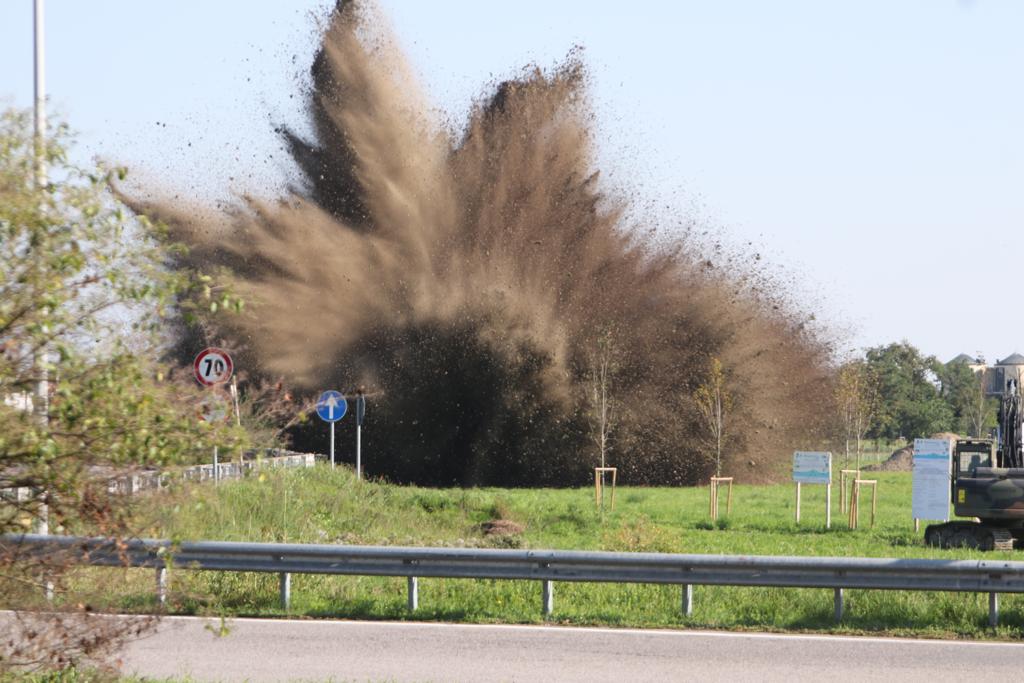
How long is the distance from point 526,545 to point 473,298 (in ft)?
92.8

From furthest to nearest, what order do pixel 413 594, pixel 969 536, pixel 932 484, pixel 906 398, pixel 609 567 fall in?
1. pixel 906 398
2. pixel 932 484
3. pixel 969 536
4. pixel 413 594
5. pixel 609 567

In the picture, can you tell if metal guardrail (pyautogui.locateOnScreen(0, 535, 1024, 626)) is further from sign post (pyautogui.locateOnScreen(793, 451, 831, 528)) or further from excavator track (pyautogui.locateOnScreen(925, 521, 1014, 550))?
sign post (pyautogui.locateOnScreen(793, 451, 831, 528))

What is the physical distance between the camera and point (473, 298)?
156 feet

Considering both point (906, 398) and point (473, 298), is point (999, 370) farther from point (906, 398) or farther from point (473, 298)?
point (906, 398)

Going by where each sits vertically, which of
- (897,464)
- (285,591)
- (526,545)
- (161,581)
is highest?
(161,581)

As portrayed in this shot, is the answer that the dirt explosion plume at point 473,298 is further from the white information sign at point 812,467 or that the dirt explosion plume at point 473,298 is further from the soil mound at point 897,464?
the white information sign at point 812,467

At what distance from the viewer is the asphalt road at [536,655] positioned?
1024 centimetres

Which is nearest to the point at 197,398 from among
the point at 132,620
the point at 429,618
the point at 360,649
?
the point at 132,620

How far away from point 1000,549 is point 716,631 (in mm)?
10037

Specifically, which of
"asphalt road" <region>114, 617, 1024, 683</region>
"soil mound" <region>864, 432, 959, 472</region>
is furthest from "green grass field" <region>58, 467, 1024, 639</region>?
"soil mound" <region>864, 432, 959, 472</region>

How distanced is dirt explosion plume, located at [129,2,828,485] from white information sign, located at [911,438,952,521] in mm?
24195

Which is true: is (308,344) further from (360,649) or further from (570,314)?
(360,649)

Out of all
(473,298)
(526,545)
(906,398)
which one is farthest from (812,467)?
(906,398)

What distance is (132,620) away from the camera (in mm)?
7102
